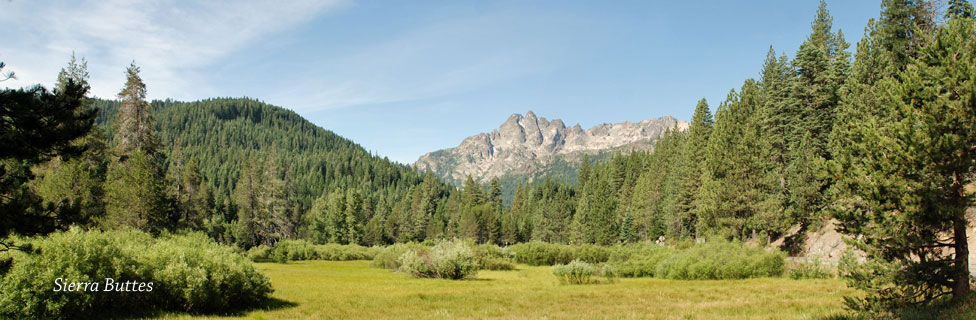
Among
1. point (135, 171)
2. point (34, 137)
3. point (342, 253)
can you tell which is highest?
point (135, 171)

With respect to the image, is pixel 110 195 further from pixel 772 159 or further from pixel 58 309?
pixel 772 159

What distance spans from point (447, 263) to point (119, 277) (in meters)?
21.8

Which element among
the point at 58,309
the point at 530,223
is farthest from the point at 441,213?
the point at 58,309

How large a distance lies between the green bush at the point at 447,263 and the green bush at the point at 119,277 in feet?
54.7

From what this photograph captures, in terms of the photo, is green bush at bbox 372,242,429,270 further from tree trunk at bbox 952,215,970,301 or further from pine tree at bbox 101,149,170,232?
tree trunk at bbox 952,215,970,301

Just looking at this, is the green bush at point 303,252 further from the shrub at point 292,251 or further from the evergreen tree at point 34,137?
the evergreen tree at point 34,137

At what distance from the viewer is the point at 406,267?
38.0 metres

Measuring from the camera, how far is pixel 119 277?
1523 cm

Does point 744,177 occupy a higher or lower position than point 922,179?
higher

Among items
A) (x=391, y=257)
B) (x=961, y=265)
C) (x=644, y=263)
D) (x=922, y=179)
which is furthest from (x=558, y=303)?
(x=391, y=257)

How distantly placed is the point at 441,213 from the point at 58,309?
101m

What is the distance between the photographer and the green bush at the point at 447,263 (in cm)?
3488

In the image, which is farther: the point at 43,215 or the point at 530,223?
the point at 530,223

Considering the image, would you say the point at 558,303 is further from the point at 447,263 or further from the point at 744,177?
the point at 744,177
